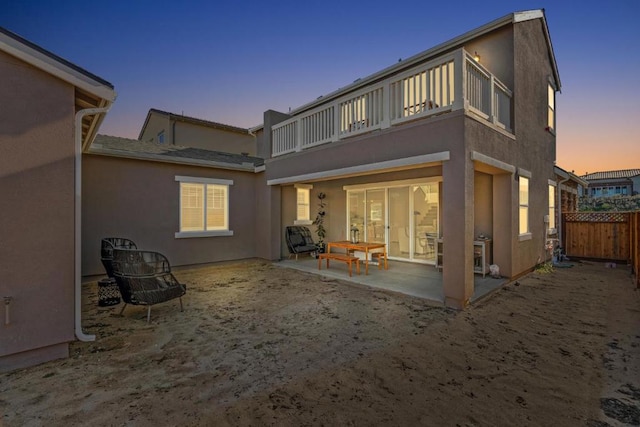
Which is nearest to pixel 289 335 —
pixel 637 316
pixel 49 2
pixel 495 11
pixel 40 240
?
pixel 40 240

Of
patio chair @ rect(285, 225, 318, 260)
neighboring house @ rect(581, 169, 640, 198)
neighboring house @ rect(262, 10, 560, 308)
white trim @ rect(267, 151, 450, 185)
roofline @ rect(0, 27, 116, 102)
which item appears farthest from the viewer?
neighboring house @ rect(581, 169, 640, 198)

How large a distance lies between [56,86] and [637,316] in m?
8.91

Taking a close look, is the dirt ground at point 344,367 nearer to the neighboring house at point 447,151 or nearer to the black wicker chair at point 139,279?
the black wicker chair at point 139,279

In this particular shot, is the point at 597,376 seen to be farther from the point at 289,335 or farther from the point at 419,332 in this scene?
the point at 289,335

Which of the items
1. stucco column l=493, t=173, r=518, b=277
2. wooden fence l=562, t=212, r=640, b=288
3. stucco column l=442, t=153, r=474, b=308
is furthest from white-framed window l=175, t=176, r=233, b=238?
wooden fence l=562, t=212, r=640, b=288

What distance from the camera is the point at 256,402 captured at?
8.05 ft

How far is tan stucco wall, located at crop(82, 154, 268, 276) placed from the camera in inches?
273

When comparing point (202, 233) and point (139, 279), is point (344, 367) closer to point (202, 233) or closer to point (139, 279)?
point (139, 279)

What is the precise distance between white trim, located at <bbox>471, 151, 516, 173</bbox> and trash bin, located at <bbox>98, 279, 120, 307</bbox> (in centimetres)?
684

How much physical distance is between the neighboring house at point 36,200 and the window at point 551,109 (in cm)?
1202

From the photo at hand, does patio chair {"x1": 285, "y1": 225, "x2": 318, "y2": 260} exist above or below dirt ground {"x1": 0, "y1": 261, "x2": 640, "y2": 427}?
above

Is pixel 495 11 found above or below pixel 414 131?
above

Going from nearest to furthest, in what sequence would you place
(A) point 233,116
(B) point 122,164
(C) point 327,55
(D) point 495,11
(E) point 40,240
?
(E) point 40,240, (B) point 122,164, (D) point 495,11, (C) point 327,55, (A) point 233,116

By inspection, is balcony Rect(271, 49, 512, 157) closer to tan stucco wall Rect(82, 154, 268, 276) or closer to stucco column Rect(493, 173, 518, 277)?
stucco column Rect(493, 173, 518, 277)
